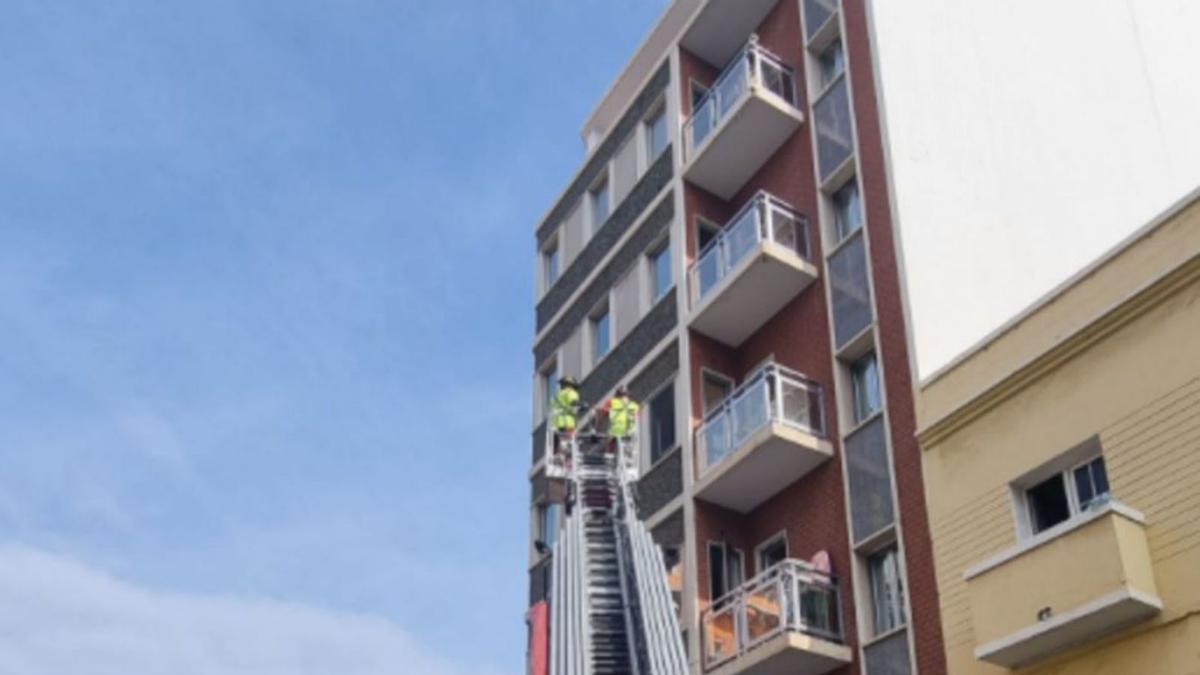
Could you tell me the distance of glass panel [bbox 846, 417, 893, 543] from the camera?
19844mm

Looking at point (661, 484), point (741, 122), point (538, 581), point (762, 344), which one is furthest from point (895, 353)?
point (538, 581)

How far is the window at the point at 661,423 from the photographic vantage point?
25328 millimetres

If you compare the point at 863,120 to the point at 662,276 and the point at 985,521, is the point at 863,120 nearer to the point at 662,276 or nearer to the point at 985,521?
the point at 662,276

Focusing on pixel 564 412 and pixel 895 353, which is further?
pixel 564 412

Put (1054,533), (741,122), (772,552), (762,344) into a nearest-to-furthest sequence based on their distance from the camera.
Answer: (1054,533) < (772,552) < (762,344) < (741,122)

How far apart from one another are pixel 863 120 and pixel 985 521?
25.5 ft

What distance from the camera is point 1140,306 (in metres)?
16.1

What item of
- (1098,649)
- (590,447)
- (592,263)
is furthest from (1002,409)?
(592,263)

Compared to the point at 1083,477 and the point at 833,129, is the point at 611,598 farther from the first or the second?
the point at 833,129

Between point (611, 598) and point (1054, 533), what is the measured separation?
5.19 metres

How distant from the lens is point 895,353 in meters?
20.2

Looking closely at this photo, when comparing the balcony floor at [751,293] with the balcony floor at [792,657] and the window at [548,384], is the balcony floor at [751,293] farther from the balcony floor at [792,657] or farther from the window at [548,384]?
the window at [548,384]

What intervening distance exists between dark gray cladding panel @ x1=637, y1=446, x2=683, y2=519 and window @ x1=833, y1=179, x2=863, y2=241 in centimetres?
450

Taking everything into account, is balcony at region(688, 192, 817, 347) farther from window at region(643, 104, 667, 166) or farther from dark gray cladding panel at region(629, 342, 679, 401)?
window at region(643, 104, 667, 166)
